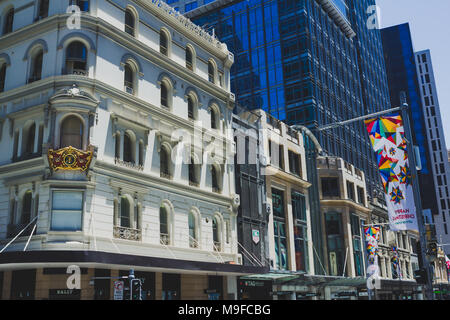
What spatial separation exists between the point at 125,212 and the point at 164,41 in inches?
497

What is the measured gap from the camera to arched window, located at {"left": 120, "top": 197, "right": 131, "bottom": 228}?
26.7 metres

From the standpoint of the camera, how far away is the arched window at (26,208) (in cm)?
2506

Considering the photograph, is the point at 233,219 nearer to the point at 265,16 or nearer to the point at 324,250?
the point at 324,250

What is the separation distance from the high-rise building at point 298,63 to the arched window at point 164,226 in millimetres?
47389

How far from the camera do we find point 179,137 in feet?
104

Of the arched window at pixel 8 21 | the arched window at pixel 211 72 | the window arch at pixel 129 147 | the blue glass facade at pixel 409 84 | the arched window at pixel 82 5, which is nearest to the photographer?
the arched window at pixel 82 5

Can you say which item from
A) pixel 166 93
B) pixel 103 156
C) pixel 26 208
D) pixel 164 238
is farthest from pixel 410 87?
pixel 26 208

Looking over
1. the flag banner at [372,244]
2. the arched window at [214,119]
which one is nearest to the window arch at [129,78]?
the arched window at [214,119]

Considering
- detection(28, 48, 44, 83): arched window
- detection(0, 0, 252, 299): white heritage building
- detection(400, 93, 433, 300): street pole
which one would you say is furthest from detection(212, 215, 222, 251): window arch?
detection(400, 93, 433, 300): street pole

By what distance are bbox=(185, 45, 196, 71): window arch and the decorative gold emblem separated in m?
13.0

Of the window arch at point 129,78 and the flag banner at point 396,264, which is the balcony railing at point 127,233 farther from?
the flag banner at point 396,264

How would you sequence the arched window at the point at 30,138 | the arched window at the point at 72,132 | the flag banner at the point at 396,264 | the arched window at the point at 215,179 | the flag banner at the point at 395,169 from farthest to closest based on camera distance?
the flag banner at the point at 396,264 → the arched window at the point at 215,179 → the arched window at the point at 30,138 → the arched window at the point at 72,132 → the flag banner at the point at 395,169

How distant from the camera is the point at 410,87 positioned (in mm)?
151875

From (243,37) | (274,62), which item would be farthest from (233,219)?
(243,37)
